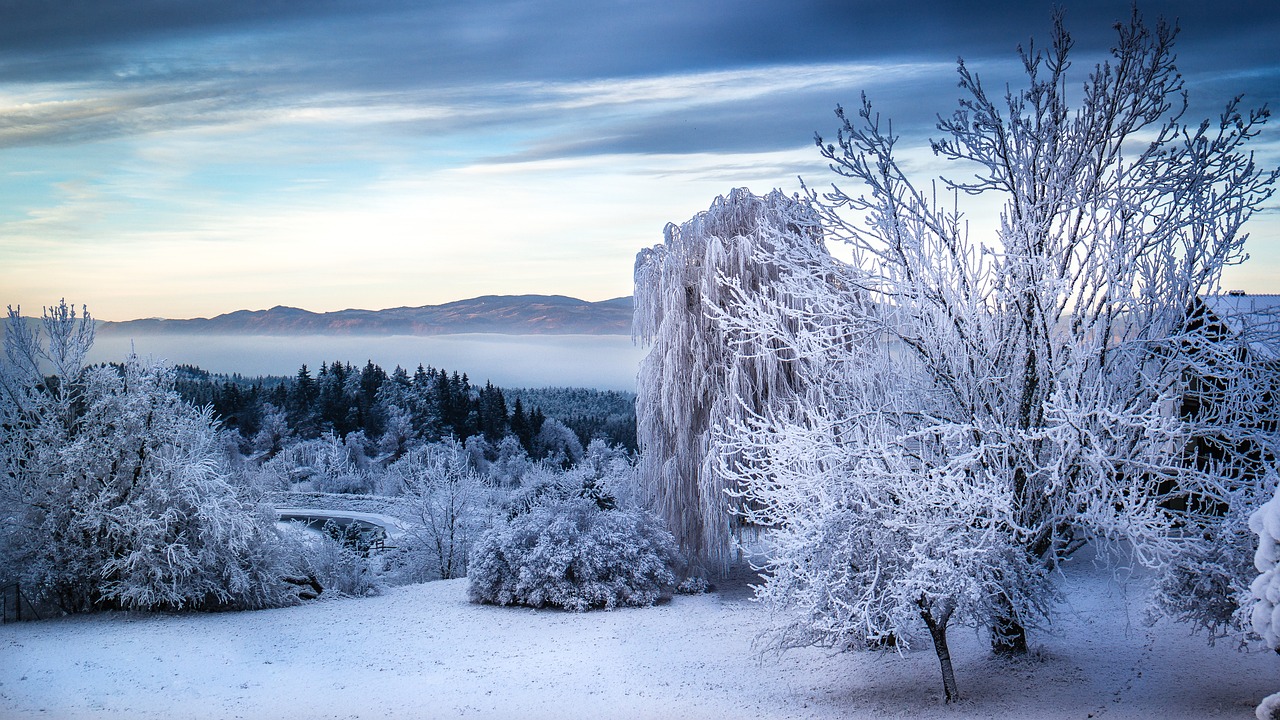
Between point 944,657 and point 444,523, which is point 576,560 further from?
point 444,523

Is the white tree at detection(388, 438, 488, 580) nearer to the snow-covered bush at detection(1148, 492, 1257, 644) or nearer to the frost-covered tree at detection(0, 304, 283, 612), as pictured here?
the frost-covered tree at detection(0, 304, 283, 612)

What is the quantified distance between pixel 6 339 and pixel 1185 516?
1249 centimetres

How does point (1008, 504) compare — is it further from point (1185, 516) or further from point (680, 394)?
point (680, 394)

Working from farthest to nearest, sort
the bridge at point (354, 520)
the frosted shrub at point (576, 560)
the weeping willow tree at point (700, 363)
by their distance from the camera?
the bridge at point (354, 520) → the weeping willow tree at point (700, 363) → the frosted shrub at point (576, 560)

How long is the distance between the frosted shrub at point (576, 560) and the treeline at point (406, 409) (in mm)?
18287

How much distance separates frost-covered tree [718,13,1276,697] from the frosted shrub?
14.1 ft

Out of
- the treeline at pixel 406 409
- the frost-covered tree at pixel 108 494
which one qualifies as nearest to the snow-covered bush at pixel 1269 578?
the frost-covered tree at pixel 108 494

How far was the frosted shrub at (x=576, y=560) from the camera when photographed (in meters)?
10.9

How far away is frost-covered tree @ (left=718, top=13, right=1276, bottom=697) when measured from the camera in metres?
6.21

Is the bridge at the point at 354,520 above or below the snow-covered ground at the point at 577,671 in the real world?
below

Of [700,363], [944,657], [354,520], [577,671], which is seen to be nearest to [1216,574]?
[944,657]

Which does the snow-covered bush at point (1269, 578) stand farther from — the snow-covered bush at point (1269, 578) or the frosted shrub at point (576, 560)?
the frosted shrub at point (576, 560)

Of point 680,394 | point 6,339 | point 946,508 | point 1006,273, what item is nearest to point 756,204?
point 680,394

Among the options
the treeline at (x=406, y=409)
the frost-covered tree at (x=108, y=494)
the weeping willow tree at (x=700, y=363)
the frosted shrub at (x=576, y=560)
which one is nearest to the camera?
the frost-covered tree at (x=108, y=494)
